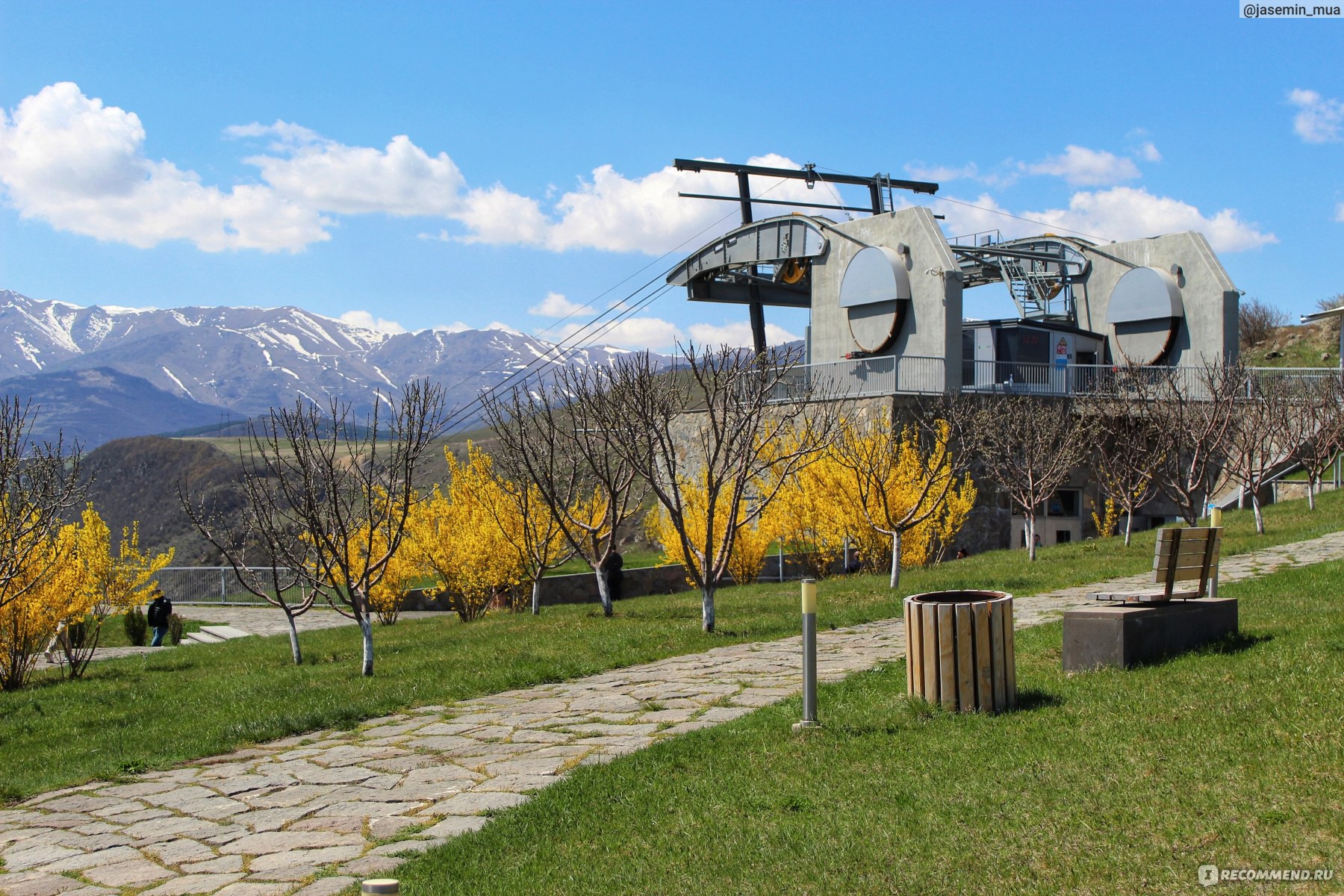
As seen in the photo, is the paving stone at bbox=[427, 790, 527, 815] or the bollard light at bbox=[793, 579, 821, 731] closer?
the paving stone at bbox=[427, 790, 527, 815]

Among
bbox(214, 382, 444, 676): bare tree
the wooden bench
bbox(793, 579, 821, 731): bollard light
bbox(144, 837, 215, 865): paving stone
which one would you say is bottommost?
bbox(144, 837, 215, 865): paving stone

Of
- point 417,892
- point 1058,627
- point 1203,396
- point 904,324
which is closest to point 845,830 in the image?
point 417,892

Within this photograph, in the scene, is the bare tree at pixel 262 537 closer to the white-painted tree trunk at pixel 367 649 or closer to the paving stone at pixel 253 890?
the white-painted tree trunk at pixel 367 649

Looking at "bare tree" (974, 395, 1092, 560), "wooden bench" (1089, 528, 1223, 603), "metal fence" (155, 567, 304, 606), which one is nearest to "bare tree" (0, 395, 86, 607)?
"wooden bench" (1089, 528, 1223, 603)

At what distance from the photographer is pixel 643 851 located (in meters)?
5.22

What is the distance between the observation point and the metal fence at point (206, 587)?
35.0 m

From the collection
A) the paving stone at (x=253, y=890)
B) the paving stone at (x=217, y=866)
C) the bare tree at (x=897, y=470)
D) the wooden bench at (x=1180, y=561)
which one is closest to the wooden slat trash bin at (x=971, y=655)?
the wooden bench at (x=1180, y=561)

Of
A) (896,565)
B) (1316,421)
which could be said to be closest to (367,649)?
(896,565)

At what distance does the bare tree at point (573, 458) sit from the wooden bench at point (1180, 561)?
301 inches

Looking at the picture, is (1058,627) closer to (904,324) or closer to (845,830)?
(845,830)

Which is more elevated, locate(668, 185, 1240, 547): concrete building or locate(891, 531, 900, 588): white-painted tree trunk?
locate(668, 185, 1240, 547): concrete building

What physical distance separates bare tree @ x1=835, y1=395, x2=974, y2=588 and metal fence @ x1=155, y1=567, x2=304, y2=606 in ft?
66.4

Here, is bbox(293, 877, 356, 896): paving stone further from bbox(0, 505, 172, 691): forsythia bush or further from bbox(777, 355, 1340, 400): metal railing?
bbox(777, 355, 1340, 400): metal railing

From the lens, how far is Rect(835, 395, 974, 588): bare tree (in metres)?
20.2
